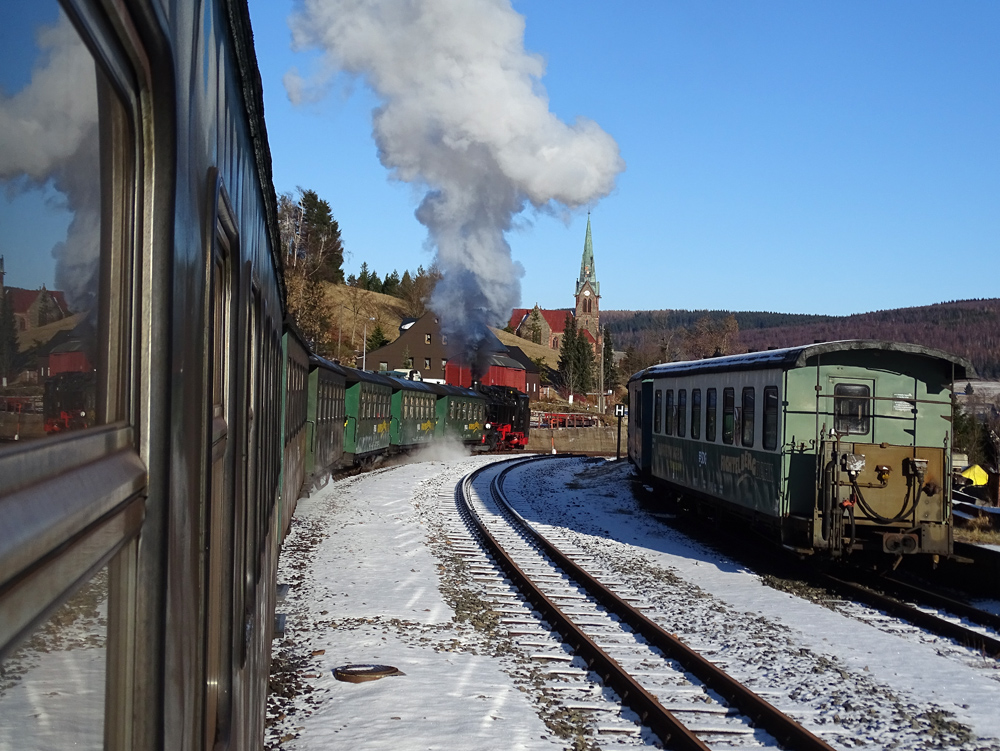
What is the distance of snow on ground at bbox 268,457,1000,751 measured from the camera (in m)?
6.78

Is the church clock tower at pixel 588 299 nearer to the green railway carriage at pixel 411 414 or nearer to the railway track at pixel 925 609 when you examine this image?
the green railway carriage at pixel 411 414

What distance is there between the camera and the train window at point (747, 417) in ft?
44.4

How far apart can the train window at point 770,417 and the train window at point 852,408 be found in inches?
29.9

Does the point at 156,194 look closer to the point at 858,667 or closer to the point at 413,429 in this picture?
the point at 858,667

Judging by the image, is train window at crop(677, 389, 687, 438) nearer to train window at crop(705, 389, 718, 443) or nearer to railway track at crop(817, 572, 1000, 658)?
train window at crop(705, 389, 718, 443)

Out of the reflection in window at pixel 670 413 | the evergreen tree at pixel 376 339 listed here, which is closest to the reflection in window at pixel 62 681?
the reflection in window at pixel 670 413

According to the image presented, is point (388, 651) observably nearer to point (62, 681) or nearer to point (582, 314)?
point (62, 681)

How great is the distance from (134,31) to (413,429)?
30.9 metres

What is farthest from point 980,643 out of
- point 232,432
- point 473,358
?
point 473,358

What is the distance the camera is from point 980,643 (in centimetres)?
920

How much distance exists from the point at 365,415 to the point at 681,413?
10372 mm

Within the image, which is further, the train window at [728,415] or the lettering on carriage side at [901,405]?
the train window at [728,415]

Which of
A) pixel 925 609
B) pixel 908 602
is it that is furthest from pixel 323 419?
pixel 925 609

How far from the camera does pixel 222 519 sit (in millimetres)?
2705
